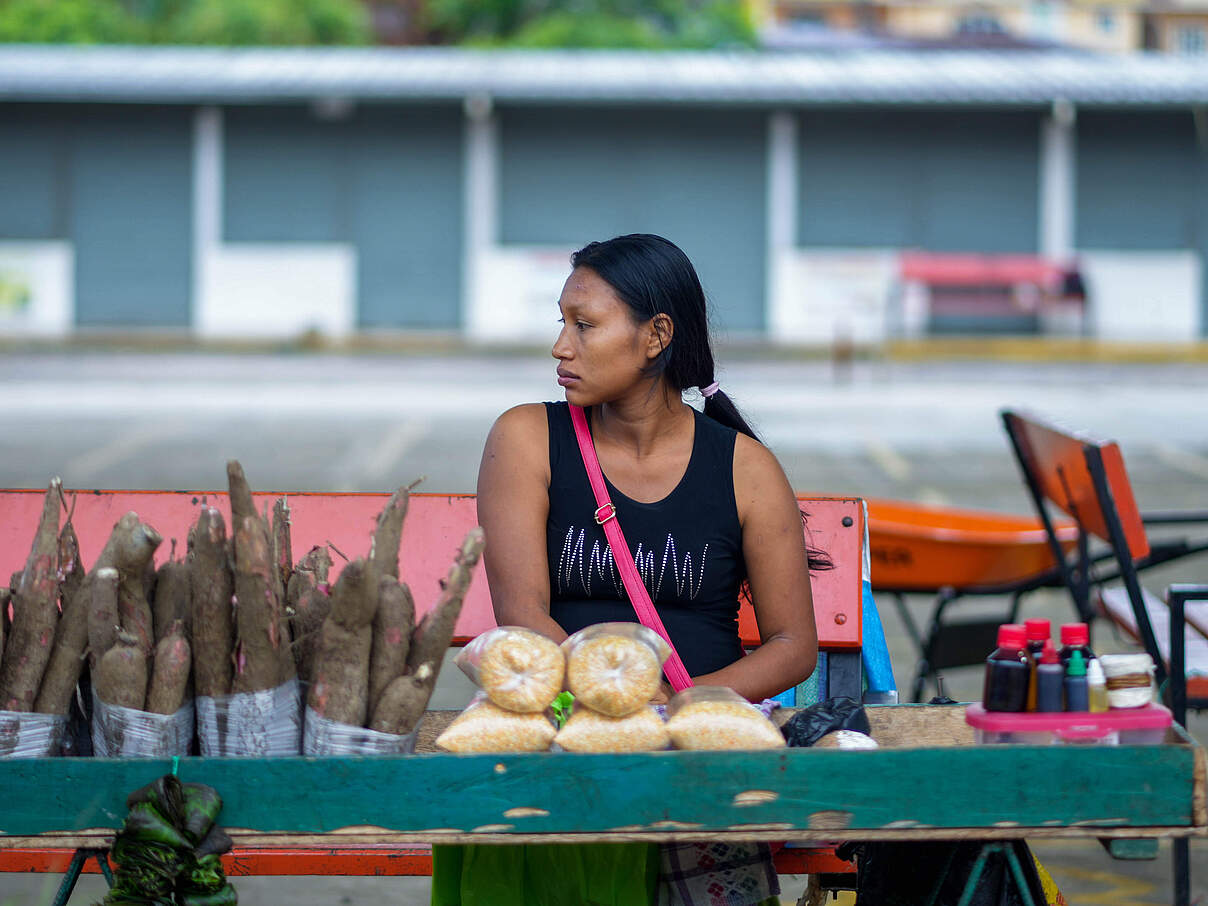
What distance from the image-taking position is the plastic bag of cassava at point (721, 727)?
7.88ft

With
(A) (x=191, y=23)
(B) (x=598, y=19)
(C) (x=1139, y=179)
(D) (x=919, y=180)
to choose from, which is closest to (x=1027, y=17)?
(B) (x=598, y=19)

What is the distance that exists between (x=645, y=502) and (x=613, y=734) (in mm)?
763

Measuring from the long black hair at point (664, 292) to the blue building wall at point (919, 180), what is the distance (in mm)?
22931

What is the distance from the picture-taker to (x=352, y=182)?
83.9ft

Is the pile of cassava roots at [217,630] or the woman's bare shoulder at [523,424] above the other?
the woman's bare shoulder at [523,424]

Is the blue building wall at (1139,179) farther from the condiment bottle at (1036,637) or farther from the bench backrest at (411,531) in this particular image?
the condiment bottle at (1036,637)

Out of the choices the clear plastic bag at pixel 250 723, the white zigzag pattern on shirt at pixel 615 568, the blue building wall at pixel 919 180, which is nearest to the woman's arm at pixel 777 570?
the white zigzag pattern on shirt at pixel 615 568

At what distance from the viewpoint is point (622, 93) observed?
80.2ft

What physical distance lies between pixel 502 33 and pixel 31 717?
156 feet

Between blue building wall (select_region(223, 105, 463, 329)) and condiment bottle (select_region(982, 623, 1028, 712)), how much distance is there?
23576 mm

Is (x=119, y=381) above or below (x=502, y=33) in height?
Answer: below

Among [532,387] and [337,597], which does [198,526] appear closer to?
[337,597]

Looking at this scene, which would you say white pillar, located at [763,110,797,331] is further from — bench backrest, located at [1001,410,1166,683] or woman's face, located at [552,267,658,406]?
woman's face, located at [552,267,658,406]

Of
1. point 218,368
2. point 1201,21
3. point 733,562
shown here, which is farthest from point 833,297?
point 1201,21
